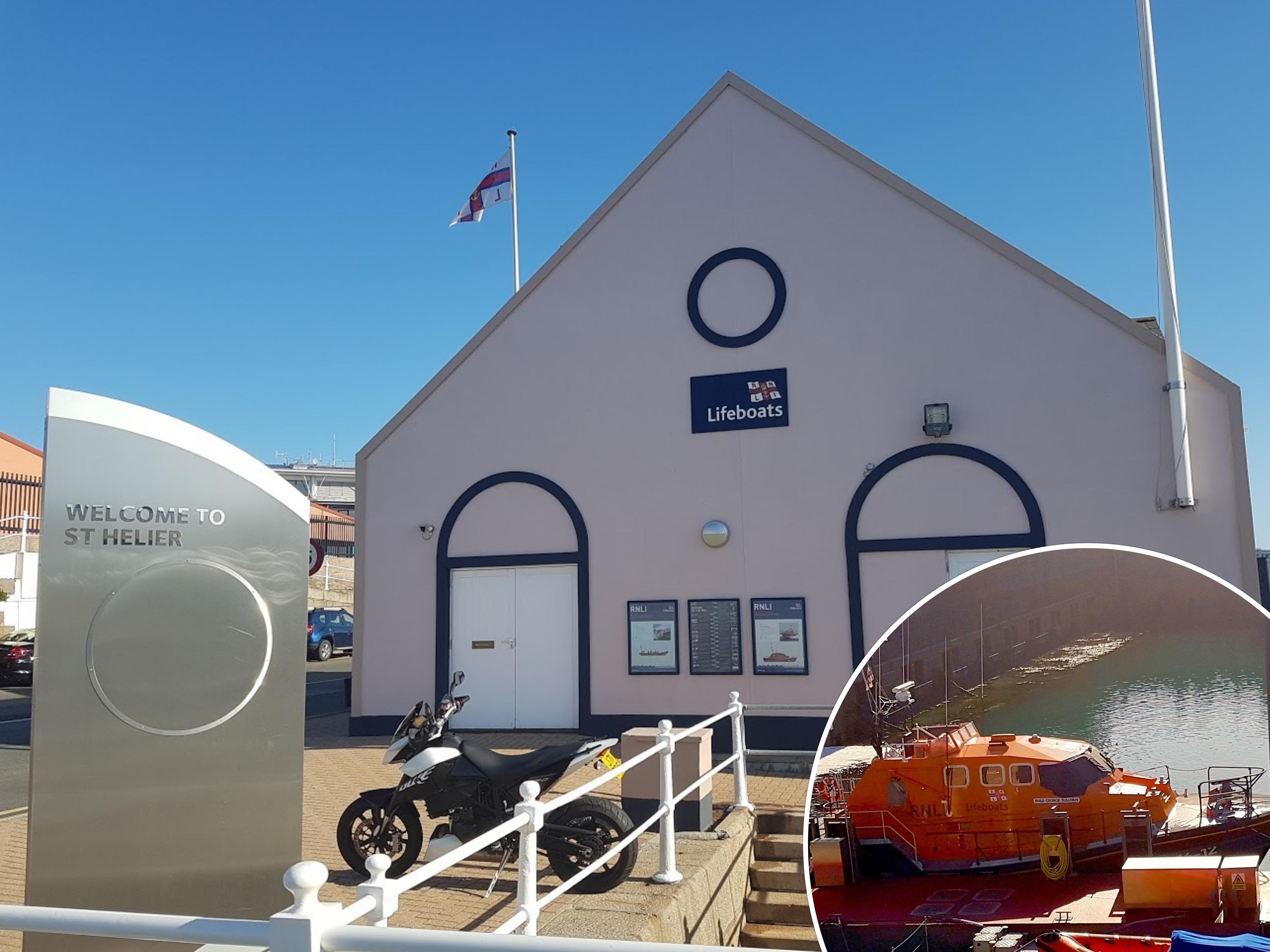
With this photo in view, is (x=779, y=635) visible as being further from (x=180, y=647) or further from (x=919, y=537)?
(x=180, y=647)

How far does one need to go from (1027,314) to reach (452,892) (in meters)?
8.56

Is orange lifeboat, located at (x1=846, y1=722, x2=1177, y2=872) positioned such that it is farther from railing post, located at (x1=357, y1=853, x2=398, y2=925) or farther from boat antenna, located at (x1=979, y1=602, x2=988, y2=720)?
railing post, located at (x1=357, y1=853, x2=398, y2=925)

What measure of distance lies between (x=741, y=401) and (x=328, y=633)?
22.8 metres

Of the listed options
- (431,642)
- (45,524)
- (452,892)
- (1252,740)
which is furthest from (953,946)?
(431,642)

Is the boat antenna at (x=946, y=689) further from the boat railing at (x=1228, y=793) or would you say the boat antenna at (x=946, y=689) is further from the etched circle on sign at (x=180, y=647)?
the etched circle on sign at (x=180, y=647)

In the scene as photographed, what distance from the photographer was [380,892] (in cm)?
252

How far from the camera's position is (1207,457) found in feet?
34.2

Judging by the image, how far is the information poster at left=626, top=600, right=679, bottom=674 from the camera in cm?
1232

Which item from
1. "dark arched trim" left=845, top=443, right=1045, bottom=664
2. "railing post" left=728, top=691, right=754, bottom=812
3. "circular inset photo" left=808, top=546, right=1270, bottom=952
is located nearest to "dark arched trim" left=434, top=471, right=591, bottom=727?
"dark arched trim" left=845, top=443, right=1045, bottom=664

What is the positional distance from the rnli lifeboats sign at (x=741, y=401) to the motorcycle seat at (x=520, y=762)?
6631 mm

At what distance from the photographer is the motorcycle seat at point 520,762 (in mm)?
6137

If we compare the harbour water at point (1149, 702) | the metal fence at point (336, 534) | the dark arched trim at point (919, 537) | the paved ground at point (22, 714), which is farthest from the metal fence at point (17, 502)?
the harbour water at point (1149, 702)

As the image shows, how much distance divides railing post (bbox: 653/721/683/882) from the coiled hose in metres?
4.55

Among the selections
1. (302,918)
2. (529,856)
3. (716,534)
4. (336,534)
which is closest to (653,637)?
(716,534)
